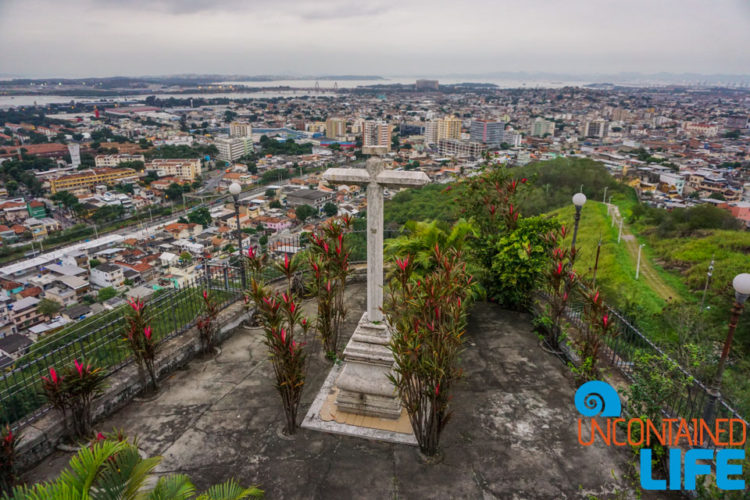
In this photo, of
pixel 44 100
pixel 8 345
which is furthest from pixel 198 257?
pixel 44 100

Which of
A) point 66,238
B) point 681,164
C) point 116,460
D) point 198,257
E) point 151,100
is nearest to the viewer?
point 116,460

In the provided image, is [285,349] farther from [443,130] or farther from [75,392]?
[443,130]

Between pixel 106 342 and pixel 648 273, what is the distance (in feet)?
61.3

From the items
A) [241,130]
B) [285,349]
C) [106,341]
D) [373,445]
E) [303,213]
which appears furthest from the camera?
[241,130]

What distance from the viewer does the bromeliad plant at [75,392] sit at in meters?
3.58

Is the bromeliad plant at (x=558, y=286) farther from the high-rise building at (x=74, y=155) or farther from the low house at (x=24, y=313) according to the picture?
the high-rise building at (x=74, y=155)

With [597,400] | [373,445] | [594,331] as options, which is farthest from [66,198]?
[597,400]

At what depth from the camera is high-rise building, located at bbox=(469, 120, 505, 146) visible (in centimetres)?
10912

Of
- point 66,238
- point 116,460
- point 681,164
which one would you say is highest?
point 116,460

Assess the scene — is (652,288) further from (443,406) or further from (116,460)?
(116,460)

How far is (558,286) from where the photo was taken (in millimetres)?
4914

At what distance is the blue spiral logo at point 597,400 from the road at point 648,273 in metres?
11.4

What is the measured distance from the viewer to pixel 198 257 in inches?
1412

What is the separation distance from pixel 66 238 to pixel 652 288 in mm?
50427
